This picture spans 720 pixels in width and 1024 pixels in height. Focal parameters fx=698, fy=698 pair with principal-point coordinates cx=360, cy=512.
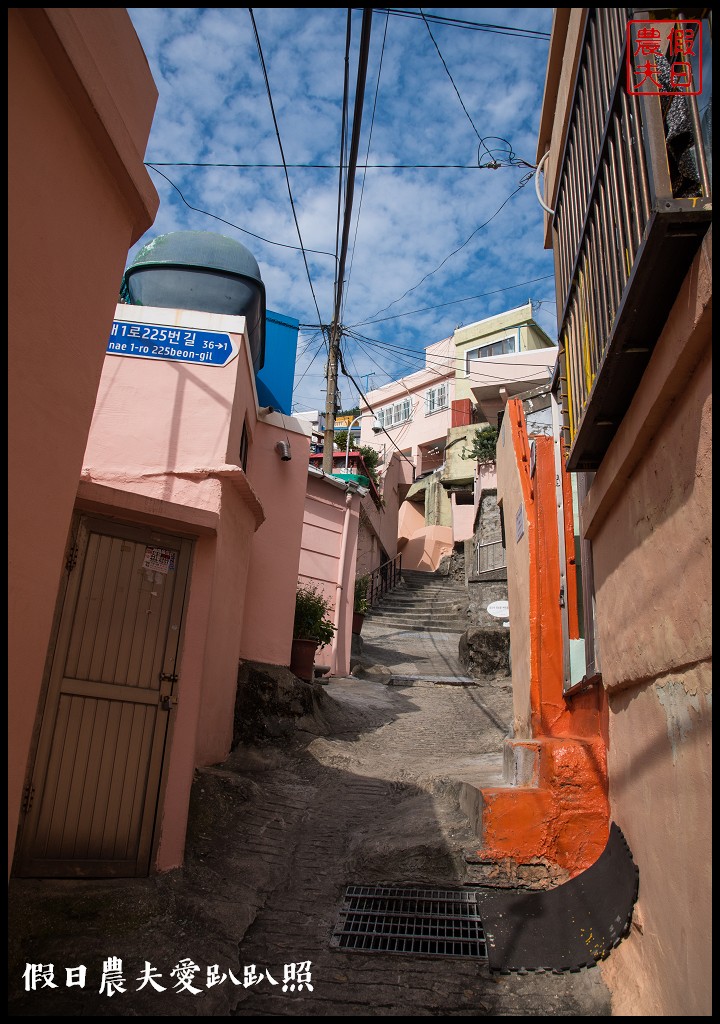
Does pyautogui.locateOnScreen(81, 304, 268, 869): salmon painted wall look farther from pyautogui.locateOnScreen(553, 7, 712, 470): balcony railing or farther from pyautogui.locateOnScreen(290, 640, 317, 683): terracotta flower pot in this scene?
pyautogui.locateOnScreen(553, 7, 712, 470): balcony railing

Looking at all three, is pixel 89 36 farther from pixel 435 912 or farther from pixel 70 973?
pixel 435 912

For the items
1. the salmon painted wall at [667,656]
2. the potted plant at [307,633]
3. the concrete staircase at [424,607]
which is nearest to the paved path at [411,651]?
the concrete staircase at [424,607]

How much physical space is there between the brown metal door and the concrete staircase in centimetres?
1478

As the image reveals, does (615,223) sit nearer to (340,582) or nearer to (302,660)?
(302,660)

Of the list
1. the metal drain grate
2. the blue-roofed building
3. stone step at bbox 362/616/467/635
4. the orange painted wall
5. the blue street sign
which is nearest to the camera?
the metal drain grate

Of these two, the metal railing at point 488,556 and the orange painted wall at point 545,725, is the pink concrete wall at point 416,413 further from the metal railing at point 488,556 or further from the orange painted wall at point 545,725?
the orange painted wall at point 545,725

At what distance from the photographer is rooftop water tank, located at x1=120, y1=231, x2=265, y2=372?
7.91 metres

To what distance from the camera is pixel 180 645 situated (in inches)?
193

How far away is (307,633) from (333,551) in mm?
3830

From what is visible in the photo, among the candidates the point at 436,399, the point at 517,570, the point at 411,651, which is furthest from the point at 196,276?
the point at 436,399

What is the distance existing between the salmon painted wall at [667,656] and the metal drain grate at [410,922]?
3.10 feet

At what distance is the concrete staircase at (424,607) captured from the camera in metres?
20.0

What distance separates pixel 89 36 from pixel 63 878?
448cm

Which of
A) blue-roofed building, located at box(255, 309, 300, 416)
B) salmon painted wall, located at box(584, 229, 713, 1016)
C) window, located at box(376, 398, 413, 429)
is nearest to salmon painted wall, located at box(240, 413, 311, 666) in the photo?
blue-roofed building, located at box(255, 309, 300, 416)
